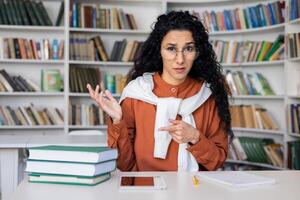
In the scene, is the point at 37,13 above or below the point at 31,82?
above

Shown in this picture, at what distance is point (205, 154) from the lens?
5.86ft

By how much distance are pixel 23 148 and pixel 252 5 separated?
3.11 m

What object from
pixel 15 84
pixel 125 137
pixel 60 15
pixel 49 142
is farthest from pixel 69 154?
pixel 60 15

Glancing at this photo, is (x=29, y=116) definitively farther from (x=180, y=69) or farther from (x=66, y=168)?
(x=66, y=168)

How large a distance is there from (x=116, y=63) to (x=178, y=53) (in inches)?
119

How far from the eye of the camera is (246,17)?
476cm

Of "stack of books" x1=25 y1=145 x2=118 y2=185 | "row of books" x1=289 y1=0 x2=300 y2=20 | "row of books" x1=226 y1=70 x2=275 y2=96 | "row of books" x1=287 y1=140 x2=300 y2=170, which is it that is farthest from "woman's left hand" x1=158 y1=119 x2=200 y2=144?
"row of books" x1=226 y1=70 x2=275 y2=96

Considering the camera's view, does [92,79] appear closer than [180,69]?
No

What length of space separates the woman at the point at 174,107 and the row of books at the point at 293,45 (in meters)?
2.29

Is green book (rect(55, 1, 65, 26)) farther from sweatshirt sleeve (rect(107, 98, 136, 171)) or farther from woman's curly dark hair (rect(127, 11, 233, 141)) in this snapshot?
sweatshirt sleeve (rect(107, 98, 136, 171))

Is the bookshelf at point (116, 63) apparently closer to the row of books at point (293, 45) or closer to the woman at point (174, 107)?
the row of books at point (293, 45)

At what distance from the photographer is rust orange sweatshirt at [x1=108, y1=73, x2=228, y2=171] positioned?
1829 millimetres

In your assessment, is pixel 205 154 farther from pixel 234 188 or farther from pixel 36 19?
pixel 36 19

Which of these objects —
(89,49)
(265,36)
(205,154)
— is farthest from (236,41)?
(205,154)
